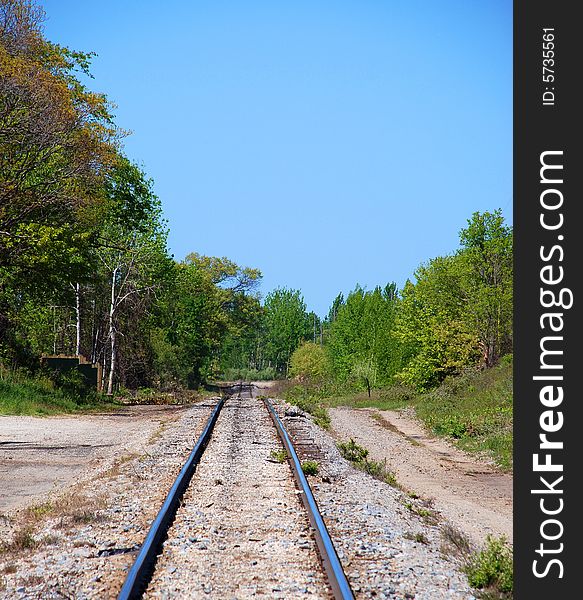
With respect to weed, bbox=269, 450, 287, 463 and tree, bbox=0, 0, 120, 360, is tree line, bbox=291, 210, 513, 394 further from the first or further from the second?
weed, bbox=269, 450, 287, 463

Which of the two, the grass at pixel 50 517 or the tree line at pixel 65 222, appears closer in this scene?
the grass at pixel 50 517

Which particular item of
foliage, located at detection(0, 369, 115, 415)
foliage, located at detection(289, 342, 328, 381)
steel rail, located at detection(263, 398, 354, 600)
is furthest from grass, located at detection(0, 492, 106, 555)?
foliage, located at detection(289, 342, 328, 381)

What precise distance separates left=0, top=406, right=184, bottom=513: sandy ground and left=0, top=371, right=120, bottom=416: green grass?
47.3 inches

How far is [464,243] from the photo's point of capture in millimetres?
43281

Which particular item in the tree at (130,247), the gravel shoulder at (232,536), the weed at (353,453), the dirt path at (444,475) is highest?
the tree at (130,247)

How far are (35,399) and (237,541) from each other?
21.8 m

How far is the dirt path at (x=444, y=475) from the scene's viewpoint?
10.8 m

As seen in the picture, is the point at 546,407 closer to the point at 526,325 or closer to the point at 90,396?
the point at 526,325

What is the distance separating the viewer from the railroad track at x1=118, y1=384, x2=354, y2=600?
665 centimetres

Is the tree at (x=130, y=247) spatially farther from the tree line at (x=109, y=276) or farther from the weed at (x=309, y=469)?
the weed at (x=309, y=469)

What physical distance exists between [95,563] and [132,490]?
13.6 ft

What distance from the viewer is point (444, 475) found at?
1551 cm

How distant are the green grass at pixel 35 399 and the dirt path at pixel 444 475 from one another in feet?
32.3

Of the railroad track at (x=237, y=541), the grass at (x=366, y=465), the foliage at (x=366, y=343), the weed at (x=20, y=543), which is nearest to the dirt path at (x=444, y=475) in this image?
the grass at (x=366, y=465)
